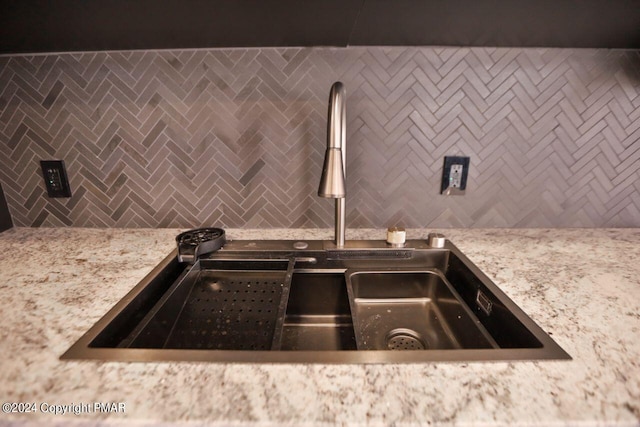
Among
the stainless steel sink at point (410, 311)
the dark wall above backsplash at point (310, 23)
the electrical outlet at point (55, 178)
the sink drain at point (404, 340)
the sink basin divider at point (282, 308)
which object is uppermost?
the dark wall above backsplash at point (310, 23)

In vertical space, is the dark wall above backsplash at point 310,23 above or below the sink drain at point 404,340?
above

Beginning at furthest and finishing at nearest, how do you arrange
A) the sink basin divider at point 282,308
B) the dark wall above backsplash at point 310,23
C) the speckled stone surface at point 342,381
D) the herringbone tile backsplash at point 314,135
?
the herringbone tile backsplash at point 314,135, the dark wall above backsplash at point 310,23, the sink basin divider at point 282,308, the speckled stone surface at point 342,381

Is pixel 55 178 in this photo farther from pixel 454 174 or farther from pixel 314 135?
pixel 454 174

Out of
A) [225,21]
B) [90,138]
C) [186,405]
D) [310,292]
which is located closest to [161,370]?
[186,405]

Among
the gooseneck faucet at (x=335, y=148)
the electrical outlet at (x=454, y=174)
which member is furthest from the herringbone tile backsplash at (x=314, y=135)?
the gooseneck faucet at (x=335, y=148)

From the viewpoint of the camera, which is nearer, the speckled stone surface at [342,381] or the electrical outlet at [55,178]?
the speckled stone surface at [342,381]

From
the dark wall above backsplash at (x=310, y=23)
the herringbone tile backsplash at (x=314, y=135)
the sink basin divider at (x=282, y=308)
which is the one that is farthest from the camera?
the herringbone tile backsplash at (x=314, y=135)

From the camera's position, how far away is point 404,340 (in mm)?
852

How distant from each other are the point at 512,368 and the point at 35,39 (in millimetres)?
1538

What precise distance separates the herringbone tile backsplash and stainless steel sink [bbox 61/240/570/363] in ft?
0.69

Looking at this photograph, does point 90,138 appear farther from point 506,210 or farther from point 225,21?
point 506,210

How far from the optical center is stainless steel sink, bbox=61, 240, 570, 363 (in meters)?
0.60

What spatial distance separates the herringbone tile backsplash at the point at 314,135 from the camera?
1002 millimetres

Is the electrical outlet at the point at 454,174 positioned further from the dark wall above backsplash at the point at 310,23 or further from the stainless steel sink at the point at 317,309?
the dark wall above backsplash at the point at 310,23
